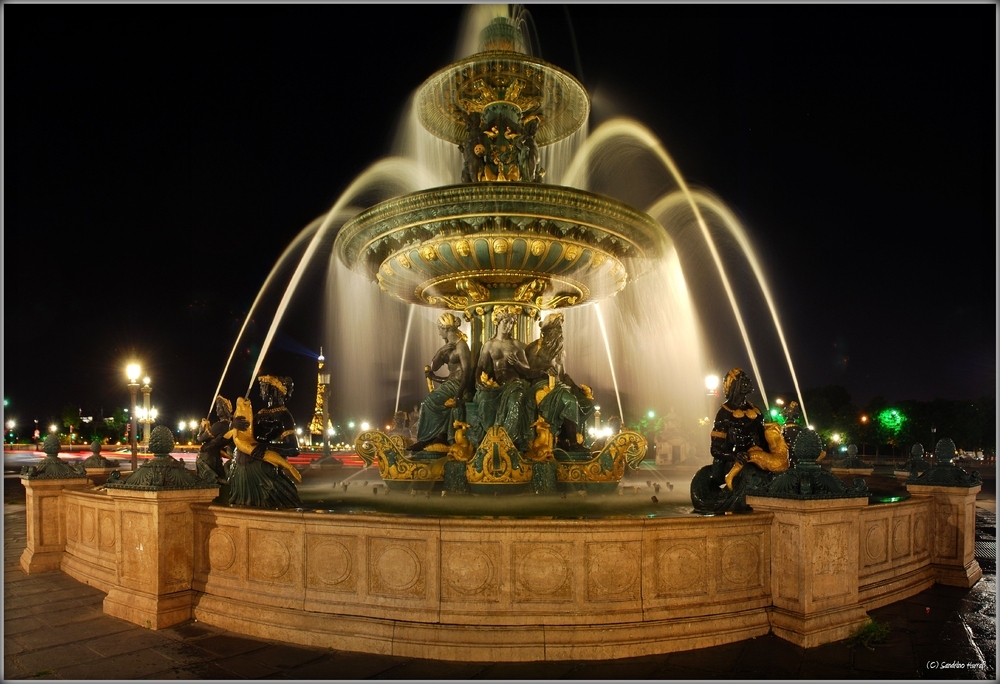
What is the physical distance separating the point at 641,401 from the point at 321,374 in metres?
52.7

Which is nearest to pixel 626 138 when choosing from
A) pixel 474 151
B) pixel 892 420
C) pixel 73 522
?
pixel 474 151

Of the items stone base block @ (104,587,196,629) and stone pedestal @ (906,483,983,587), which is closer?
stone base block @ (104,587,196,629)

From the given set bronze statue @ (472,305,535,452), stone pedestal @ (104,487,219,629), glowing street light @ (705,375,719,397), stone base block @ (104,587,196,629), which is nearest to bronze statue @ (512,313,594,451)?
bronze statue @ (472,305,535,452)

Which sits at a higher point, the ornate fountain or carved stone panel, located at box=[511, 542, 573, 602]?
the ornate fountain

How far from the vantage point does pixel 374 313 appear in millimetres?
19812

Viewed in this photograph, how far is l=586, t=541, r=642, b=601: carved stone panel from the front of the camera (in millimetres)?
5594

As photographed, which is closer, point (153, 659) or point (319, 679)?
point (319, 679)

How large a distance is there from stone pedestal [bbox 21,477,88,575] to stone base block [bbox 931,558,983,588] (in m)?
11.9

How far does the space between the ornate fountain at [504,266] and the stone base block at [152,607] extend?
4130 millimetres

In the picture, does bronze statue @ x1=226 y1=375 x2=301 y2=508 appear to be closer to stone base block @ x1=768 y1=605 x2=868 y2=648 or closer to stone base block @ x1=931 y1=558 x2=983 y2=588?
stone base block @ x1=768 y1=605 x2=868 y2=648

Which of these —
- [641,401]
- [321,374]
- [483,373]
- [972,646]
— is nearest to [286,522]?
[483,373]

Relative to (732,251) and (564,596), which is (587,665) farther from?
(732,251)

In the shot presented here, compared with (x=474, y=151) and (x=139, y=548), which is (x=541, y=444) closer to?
(x=139, y=548)

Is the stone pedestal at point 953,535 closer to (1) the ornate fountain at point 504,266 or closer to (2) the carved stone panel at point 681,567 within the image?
(1) the ornate fountain at point 504,266
